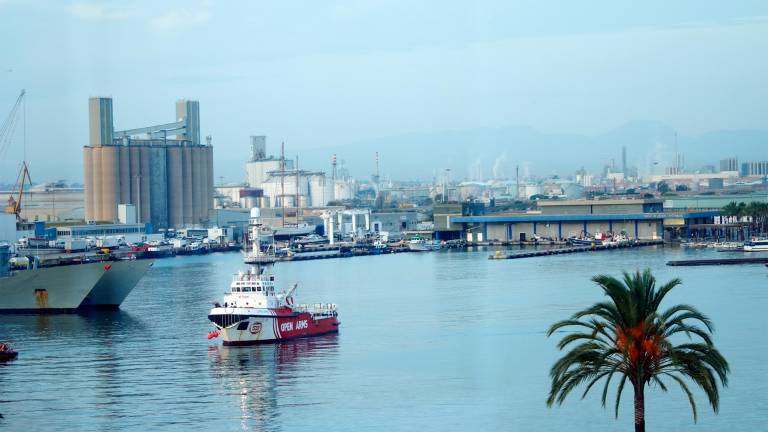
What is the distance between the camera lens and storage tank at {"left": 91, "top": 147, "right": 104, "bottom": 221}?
62344 mm

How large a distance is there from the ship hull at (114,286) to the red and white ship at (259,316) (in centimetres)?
593

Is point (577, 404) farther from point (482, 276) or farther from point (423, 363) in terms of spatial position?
point (482, 276)

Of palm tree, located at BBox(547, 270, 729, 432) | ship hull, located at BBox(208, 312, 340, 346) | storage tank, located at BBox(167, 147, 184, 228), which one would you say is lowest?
ship hull, located at BBox(208, 312, 340, 346)

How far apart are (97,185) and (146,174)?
243 centimetres

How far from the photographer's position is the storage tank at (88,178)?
206 feet

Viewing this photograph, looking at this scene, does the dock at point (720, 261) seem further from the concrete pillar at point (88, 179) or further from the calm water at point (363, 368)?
the concrete pillar at point (88, 179)

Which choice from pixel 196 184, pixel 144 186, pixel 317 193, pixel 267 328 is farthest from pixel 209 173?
pixel 267 328

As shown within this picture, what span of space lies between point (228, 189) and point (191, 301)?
69.9 meters

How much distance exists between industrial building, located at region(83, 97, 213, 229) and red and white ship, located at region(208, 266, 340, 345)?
43625mm

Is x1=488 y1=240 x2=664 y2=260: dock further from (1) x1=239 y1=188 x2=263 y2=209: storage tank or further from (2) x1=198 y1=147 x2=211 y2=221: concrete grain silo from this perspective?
(1) x1=239 y1=188 x2=263 y2=209: storage tank

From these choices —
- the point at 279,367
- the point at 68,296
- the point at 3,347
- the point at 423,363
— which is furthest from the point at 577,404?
the point at 68,296

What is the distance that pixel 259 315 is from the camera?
18.5 meters

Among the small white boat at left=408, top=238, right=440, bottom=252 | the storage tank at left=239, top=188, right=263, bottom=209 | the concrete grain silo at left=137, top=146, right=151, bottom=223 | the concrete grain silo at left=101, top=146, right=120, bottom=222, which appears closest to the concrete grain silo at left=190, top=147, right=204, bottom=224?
the concrete grain silo at left=137, top=146, right=151, bottom=223

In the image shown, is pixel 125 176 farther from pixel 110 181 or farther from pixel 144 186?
pixel 144 186
